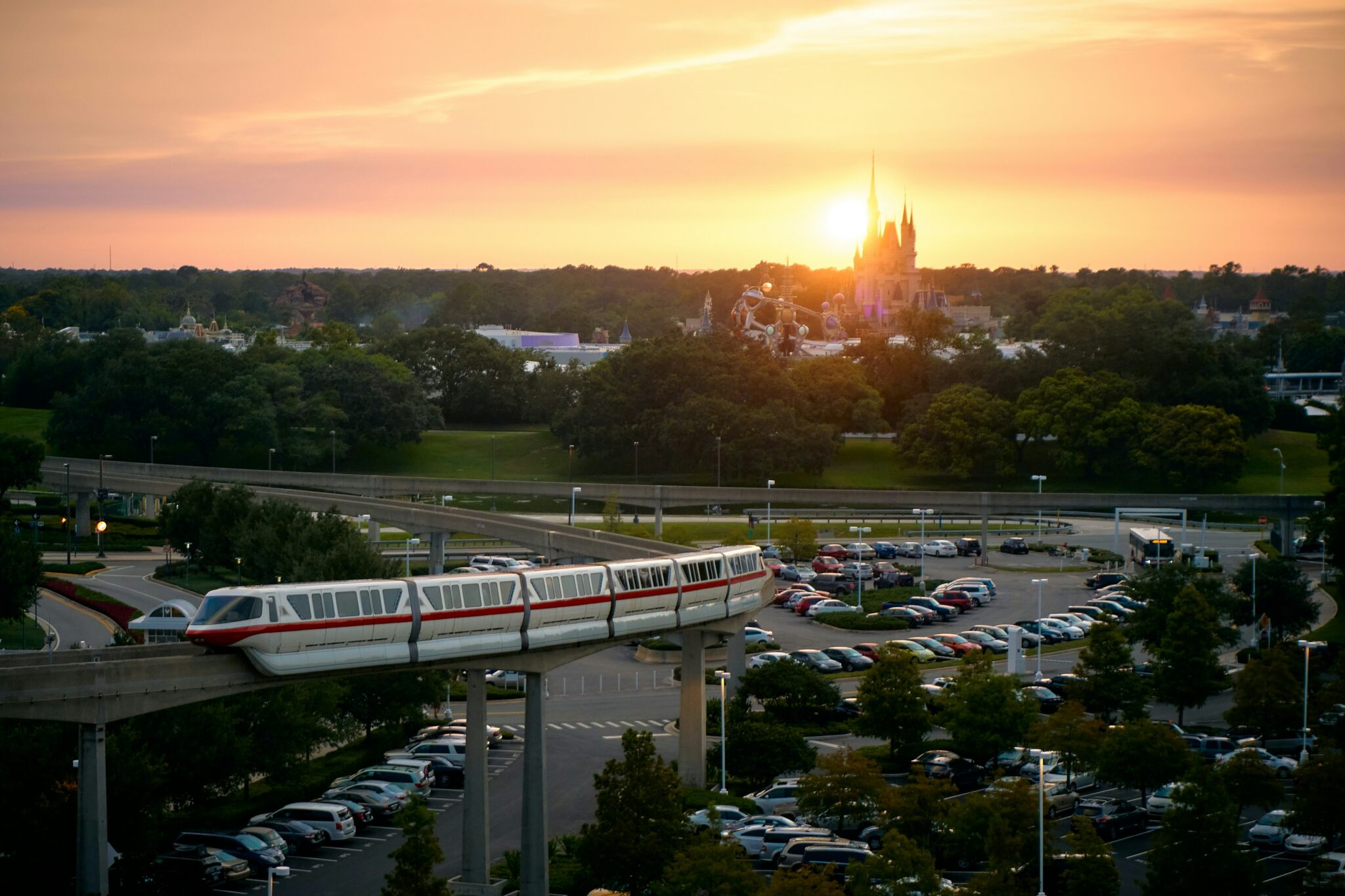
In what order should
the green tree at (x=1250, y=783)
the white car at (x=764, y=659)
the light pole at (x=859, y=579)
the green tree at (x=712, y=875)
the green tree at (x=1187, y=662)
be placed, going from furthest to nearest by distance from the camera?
1. the light pole at (x=859, y=579)
2. the green tree at (x=1187, y=662)
3. the white car at (x=764, y=659)
4. the green tree at (x=1250, y=783)
5. the green tree at (x=712, y=875)

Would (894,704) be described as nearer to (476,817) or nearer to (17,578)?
(476,817)

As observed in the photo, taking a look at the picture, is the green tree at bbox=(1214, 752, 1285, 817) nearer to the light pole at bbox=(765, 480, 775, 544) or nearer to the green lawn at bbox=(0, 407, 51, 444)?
the light pole at bbox=(765, 480, 775, 544)

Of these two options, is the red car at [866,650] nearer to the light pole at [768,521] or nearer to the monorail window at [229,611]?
the light pole at [768,521]

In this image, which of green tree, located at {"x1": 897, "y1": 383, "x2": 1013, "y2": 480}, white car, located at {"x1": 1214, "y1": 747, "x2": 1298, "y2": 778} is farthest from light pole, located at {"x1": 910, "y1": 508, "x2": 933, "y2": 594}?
white car, located at {"x1": 1214, "y1": 747, "x2": 1298, "y2": 778}

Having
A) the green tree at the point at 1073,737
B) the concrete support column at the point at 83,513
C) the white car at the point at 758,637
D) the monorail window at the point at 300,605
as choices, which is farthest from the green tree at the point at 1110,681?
the concrete support column at the point at 83,513

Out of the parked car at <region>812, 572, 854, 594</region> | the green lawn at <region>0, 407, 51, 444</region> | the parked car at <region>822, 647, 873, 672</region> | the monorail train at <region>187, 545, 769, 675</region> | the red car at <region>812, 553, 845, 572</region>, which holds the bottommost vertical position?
the parked car at <region>822, 647, 873, 672</region>

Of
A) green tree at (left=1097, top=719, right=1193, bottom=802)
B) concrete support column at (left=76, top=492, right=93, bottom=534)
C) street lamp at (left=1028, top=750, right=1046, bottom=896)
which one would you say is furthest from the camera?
concrete support column at (left=76, top=492, right=93, bottom=534)

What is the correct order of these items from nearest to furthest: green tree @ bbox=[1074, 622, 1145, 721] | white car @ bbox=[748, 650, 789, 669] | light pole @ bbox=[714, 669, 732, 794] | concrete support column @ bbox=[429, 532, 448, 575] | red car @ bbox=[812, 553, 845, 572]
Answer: light pole @ bbox=[714, 669, 732, 794]
green tree @ bbox=[1074, 622, 1145, 721]
white car @ bbox=[748, 650, 789, 669]
concrete support column @ bbox=[429, 532, 448, 575]
red car @ bbox=[812, 553, 845, 572]
